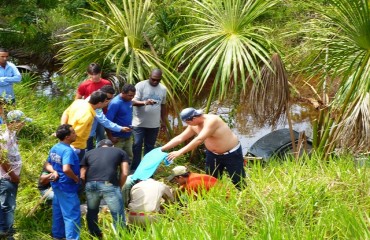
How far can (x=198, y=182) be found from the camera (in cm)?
628

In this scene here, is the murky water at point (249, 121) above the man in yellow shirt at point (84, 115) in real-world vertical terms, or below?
below

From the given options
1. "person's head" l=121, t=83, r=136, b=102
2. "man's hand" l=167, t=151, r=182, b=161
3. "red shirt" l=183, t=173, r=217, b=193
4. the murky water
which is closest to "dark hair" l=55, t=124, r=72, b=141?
"man's hand" l=167, t=151, r=182, b=161

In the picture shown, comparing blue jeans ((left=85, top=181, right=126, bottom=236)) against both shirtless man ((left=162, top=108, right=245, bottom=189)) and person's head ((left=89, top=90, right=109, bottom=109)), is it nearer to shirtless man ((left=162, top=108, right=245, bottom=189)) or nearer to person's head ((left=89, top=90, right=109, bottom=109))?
shirtless man ((left=162, top=108, right=245, bottom=189))

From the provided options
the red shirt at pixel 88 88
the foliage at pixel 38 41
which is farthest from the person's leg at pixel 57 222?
the foliage at pixel 38 41

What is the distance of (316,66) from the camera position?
8.02m

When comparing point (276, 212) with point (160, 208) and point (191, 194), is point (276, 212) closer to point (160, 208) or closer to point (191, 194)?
point (191, 194)

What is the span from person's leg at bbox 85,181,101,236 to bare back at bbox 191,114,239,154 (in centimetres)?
124

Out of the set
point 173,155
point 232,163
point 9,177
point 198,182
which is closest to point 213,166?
point 232,163

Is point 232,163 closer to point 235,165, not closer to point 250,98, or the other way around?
point 235,165

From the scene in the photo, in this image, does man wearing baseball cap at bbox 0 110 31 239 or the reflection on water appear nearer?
man wearing baseball cap at bbox 0 110 31 239

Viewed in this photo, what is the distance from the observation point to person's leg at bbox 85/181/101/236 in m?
5.79

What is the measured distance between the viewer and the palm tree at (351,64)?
662cm

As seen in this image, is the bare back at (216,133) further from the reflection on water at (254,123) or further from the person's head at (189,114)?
the reflection on water at (254,123)

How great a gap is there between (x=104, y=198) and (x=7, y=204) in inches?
37.6
